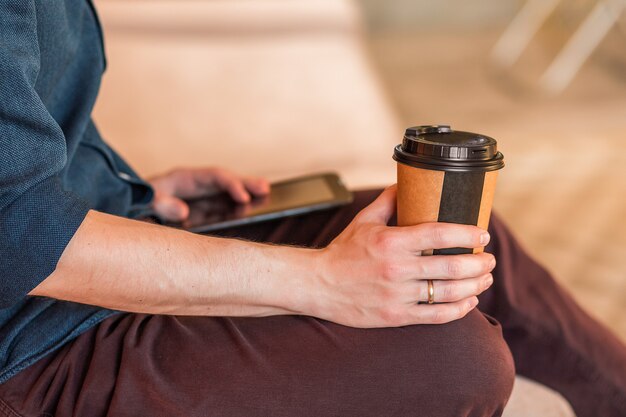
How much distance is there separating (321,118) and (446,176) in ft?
4.36

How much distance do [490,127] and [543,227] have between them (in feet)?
2.76

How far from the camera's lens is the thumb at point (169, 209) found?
1.17 m

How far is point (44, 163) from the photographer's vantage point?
0.72m

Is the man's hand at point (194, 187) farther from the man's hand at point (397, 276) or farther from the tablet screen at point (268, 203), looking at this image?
the man's hand at point (397, 276)

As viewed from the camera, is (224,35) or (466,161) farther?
(224,35)

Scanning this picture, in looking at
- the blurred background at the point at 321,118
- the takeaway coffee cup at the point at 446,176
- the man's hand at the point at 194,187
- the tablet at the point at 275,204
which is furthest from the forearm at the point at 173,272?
the blurred background at the point at 321,118

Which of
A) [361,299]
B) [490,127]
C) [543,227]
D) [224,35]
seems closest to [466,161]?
[361,299]

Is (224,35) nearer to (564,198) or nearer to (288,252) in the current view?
(564,198)

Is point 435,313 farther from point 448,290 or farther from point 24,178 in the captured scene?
point 24,178

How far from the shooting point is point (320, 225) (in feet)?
3.54

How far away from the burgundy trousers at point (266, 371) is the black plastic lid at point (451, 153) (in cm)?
19

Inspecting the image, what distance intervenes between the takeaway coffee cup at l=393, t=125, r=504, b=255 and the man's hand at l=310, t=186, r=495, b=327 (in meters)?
0.01

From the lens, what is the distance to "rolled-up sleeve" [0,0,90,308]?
0.70 metres

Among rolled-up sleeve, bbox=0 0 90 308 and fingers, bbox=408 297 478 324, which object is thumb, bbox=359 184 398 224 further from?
rolled-up sleeve, bbox=0 0 90 308
